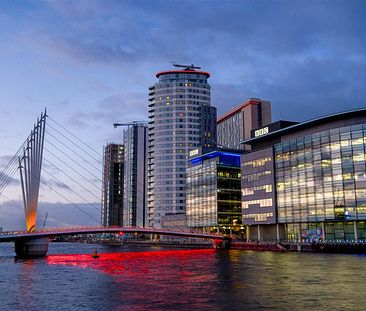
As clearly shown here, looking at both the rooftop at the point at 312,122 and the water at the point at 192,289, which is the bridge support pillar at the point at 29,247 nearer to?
the water at the point at 192,289

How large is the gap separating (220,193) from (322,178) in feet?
213

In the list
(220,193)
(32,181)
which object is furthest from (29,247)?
(220,193)

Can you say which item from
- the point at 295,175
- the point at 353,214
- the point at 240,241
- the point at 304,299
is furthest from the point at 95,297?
the point at 240,241

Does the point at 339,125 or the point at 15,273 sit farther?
the point at 339,125

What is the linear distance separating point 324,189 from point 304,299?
86.9m

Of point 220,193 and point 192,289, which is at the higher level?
point 220,193

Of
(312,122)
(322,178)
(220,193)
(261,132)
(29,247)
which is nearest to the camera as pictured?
(29,247)

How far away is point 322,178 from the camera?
126500mm

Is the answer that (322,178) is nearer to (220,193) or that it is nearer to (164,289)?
(220,193)

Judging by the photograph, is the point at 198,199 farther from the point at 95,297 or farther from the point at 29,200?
the point at 95,297

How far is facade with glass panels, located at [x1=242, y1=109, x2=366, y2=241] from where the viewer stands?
119m

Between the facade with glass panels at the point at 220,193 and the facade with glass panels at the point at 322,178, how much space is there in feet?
145

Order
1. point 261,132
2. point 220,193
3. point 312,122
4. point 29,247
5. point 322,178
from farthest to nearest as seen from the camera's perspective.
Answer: point 220,193 < point 261,132 < point 312,122 < point 322,178 < point 29,247

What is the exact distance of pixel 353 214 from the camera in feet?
388
